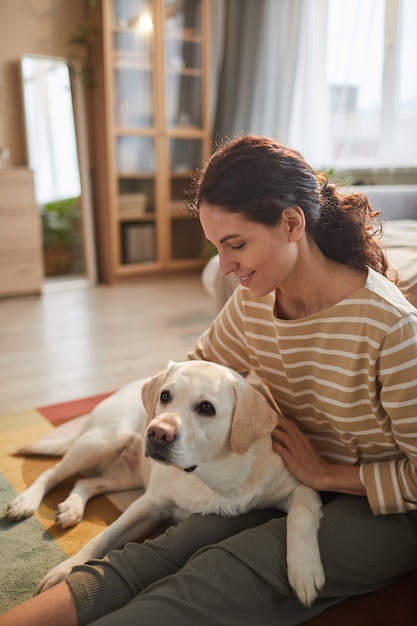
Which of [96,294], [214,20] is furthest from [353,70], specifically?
[96,294]

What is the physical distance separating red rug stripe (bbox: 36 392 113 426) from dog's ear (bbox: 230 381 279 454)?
1.19 meters

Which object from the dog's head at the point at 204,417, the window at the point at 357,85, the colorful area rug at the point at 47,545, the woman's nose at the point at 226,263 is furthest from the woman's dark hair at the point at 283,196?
the window at the point at 357,85

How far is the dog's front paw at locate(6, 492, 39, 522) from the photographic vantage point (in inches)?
62.4

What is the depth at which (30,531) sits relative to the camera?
5.06 feet

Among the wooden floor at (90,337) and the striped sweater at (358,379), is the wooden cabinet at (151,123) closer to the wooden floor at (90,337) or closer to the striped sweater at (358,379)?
the wooden floor at (90,337)

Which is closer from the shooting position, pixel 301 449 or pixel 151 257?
pixel 301 449

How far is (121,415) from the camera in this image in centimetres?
172

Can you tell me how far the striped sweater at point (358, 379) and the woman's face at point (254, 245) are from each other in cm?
13

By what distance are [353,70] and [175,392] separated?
3.63 metres

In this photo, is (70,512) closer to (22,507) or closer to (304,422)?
(22,507)

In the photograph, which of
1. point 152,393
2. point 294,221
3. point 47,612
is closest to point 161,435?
point 152,393

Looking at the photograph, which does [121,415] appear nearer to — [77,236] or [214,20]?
[77,236]

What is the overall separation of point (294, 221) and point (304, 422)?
1.67 feet

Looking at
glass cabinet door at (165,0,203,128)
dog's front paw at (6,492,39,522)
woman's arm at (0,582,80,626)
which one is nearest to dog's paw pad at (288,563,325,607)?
woman's arm at (0,582,80,626)
